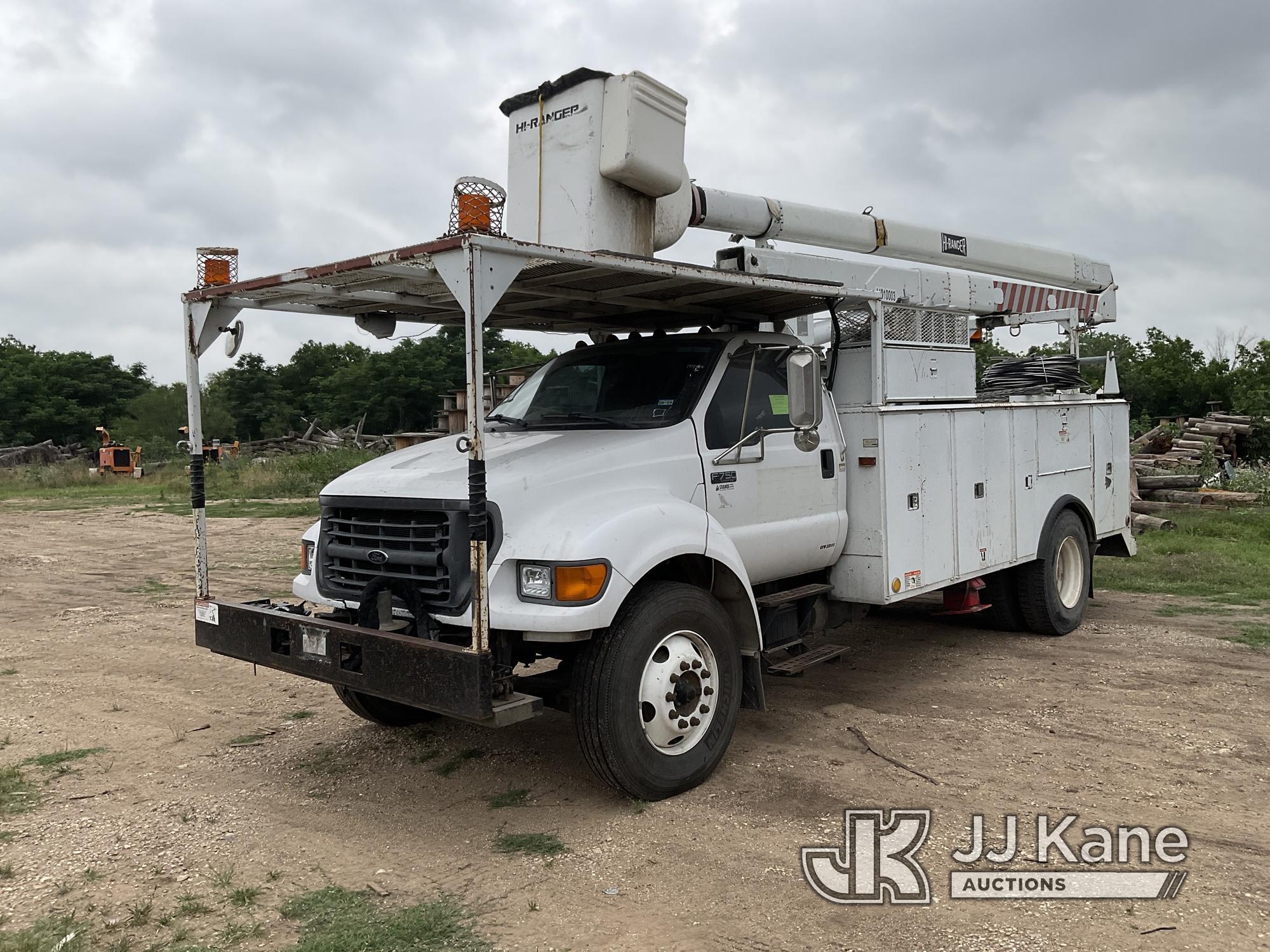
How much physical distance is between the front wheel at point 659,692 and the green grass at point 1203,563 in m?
6.79

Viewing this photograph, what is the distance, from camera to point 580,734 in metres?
4.46

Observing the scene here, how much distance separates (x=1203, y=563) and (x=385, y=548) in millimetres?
9909

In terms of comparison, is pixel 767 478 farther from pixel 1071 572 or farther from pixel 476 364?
pixel 1071 572

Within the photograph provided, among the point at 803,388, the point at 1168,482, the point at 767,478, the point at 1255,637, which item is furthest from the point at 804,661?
the point at 1168,482

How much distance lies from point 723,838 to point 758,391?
2.51 m

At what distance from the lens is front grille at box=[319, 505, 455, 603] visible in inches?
180

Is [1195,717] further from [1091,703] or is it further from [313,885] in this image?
[313,885]

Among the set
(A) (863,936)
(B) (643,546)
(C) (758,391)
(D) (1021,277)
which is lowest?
(A) (863,936)

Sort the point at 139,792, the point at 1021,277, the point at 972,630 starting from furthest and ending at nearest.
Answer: the point at 1021,277
the point at 972,630
the point at 139,792

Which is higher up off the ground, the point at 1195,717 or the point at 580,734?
the point at 580,734

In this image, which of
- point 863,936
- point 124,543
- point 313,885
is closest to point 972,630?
point 863,936

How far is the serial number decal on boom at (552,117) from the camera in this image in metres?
5.25

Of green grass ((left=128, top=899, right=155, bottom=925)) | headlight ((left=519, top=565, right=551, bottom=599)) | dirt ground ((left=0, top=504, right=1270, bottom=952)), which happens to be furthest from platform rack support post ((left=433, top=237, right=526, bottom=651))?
green grass ((left=128, top=899, right=155, bottom=925))

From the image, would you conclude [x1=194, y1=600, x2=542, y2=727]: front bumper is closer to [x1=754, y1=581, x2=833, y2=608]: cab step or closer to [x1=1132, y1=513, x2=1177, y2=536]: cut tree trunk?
[x1=754, y1=581, x2=833, y2=608]: cab step
